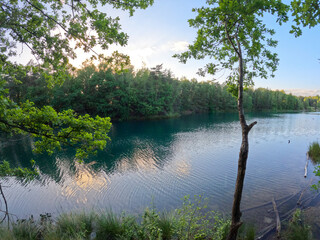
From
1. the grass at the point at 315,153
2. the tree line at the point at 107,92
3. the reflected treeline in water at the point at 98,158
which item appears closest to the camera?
the reflected treeline in water at the point at 98,158

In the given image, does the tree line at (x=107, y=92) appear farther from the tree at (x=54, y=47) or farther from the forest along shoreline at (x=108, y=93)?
the tree at (x=54, y=47)

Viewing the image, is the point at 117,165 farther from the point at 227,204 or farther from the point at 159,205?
the point at 227,204

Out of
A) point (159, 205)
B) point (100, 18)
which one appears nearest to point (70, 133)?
point (100, 18)

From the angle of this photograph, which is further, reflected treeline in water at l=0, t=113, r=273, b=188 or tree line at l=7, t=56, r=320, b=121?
tree line at l=7, t=56, r=320, b=121

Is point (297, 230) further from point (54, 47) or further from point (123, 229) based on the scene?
point (54, 47)

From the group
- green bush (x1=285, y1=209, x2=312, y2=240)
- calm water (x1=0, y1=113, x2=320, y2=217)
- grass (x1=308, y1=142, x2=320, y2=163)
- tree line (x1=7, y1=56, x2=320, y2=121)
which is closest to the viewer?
green bush (x1=285, y1=209, x2=312, y2=240)

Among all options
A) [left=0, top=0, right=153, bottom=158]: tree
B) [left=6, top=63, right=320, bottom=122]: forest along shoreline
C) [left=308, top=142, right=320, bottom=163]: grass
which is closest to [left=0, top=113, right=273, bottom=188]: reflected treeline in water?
[left=0, top=0, right=153, bottom=158]: tree

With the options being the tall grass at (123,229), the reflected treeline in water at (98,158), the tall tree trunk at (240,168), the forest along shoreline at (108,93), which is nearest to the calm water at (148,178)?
the reflected treeline in water at (98,158)

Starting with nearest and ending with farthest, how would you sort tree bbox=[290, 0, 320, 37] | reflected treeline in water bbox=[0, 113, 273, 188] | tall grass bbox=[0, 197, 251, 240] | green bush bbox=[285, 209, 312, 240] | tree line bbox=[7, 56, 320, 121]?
tree bbox=[290, 0, 320, 37]
tall grass bbox=[0, 197, 251, 240]
green bush bbox=[285, 209, 312, 240]
reflected treeline in water bbox=[0, 113, 273, 188]
tree line bbox=[7, 56, 320, 121]

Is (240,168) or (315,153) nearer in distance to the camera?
(240,168)

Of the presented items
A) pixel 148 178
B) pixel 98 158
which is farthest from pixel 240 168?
pixel 98 158

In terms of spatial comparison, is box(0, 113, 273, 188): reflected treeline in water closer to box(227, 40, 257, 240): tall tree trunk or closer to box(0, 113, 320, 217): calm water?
box(0, 113, 320, 217): calm water

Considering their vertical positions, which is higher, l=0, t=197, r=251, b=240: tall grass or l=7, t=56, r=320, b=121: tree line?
l=7, t=56, r=320, b=121: tree line

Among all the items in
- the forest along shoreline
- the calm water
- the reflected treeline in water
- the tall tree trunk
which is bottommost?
the calm water
